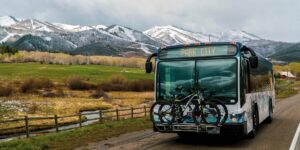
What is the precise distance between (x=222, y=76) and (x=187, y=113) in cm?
152

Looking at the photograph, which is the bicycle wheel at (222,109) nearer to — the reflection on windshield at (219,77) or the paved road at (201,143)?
the reflection on windshield at (219,77)

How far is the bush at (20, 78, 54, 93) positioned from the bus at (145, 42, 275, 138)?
247 ft

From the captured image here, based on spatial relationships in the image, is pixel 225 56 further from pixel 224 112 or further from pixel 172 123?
pixel 172 123

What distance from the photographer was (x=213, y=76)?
468 inches

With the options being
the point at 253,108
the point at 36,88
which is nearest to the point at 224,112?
the point at 253,108

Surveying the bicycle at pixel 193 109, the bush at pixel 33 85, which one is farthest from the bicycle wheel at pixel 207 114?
the bush at pixel 33 85

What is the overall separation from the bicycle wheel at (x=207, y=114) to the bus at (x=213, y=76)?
0.16 metres

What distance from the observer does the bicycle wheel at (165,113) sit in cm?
1199

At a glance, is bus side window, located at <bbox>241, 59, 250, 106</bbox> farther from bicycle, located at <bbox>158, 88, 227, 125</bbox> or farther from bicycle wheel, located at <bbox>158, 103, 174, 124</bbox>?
bicycle wheel, located at <bbox>158, 103, 174, 124</bbox>

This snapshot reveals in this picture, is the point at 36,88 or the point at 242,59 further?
the point at 36,88

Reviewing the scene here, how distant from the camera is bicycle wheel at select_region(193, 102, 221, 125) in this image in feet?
37.1

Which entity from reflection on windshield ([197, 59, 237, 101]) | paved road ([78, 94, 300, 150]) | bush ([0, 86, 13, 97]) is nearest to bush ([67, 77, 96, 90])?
bush ([0, 86, 13, 97])

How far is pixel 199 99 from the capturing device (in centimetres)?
1162

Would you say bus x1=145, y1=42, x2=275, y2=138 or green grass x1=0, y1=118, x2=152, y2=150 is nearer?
bus x1=145, y1=42, x2=275, y2=138
